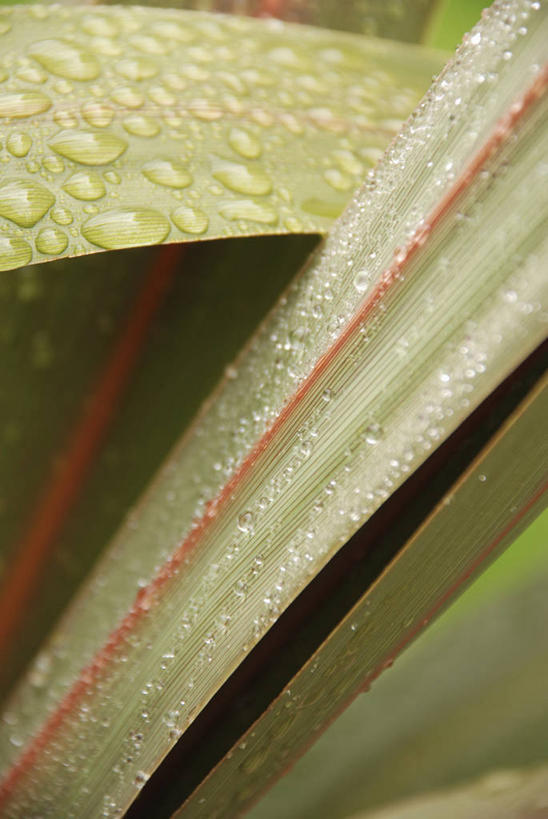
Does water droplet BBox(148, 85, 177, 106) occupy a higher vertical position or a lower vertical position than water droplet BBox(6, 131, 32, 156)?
higher

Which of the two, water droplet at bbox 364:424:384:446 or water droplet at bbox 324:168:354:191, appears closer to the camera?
water droplet at bbox 364:424:384:446

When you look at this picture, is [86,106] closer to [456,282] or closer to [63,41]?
[63,41]

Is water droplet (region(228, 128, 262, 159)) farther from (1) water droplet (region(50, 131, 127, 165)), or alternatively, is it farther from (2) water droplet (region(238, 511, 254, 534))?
(2) water droplet (region(238, 511, 254, 534))

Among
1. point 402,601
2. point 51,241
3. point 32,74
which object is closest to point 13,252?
point 51,241

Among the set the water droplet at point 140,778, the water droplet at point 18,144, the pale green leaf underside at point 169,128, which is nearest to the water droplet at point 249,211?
the pale green leaf underside at point 169,128

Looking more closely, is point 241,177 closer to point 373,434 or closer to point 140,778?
point 373,434

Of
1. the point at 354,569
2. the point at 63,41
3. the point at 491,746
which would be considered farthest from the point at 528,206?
the point at 491,746

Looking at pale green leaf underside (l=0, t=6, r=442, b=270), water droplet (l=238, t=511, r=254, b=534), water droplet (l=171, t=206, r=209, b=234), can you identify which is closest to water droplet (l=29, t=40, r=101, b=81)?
pale green leaf underside (l=0, t=6, r=442, b=270)

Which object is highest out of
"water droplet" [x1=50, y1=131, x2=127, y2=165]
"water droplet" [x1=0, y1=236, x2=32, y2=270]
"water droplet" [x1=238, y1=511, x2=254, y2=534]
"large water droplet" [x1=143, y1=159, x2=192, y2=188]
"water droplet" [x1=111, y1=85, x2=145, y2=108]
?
"water droplet" [x1=111, y1=85, x2=145, y2=108]
